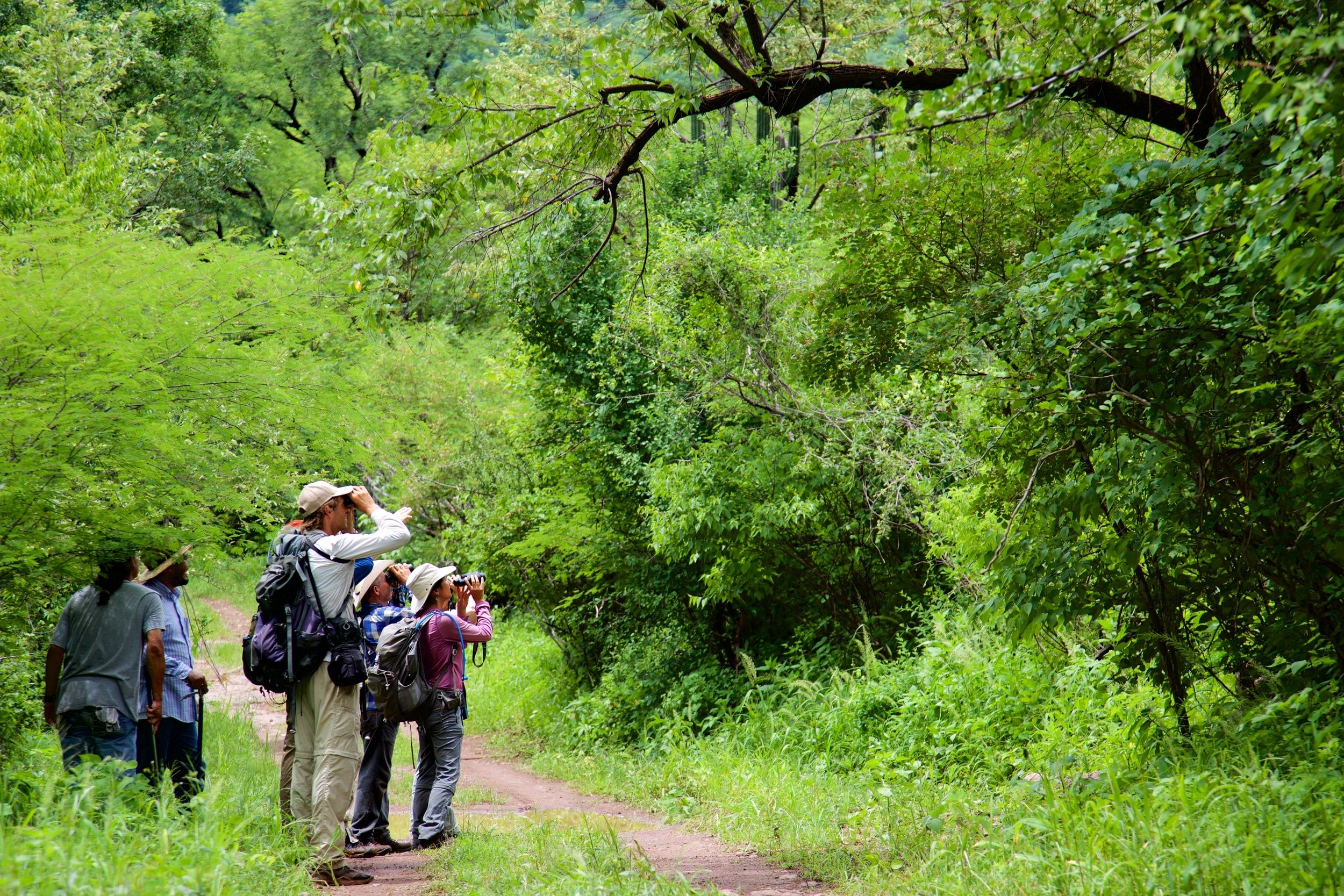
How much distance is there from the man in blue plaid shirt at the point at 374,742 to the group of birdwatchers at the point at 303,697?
14 millimetres

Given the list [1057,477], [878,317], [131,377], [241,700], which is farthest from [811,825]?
[241,700]

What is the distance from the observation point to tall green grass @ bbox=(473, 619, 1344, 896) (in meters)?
4.14

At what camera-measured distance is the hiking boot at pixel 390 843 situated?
22.4 feet

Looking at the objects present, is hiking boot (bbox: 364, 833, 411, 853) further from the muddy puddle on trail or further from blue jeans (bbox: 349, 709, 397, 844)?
the muddy puddle on trail

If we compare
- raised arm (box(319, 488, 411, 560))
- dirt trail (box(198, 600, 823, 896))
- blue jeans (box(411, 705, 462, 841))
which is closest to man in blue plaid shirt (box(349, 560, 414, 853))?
blue jeans (box(411, 705, 462, 841))

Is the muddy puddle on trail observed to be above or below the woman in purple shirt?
below

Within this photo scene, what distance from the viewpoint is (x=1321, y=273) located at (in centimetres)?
396

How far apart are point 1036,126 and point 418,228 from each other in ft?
11.9

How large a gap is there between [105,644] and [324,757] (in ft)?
4.36

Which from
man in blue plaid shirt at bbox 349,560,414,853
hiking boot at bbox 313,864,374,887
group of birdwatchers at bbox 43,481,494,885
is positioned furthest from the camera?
man in blue plaid shirt at bbox 349,560,414,853

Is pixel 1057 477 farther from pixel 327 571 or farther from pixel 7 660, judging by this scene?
pixel 7 660

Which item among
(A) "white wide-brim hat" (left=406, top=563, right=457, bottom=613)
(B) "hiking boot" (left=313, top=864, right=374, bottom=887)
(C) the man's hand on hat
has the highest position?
(C) the man's hand on hat

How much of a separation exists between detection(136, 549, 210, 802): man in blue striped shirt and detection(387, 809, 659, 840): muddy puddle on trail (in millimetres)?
1560

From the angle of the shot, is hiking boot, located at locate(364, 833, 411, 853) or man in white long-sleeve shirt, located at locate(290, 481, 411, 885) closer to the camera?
man in white long-sleeve shirt, located at locate(290, 481, 411, 885)
